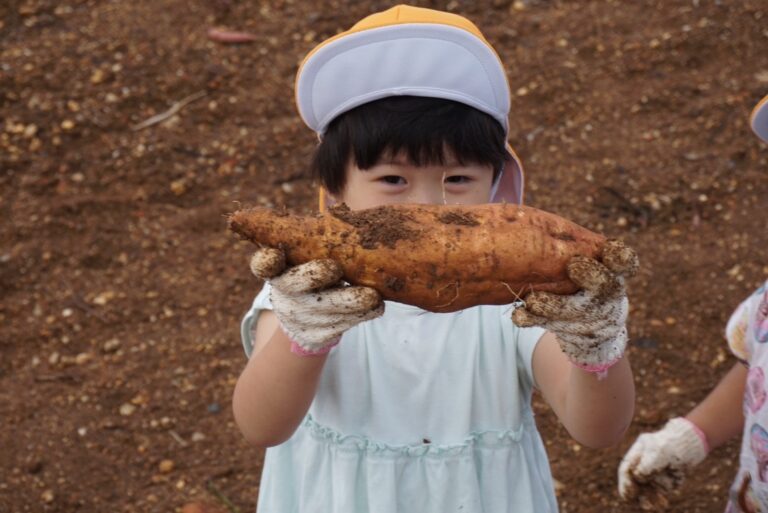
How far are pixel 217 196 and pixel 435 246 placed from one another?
2.45m

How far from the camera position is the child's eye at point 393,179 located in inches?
66.8

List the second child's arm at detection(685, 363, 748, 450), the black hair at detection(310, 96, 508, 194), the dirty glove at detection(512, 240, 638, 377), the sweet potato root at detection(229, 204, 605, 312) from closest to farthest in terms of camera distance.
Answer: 1. the dirty glove at detection(512, 240, 638, 377)
2. the sweet potato root at detection(229, 204, 605, 312)
3. the black hair at detection(310, 96, 508, 194)
4. the second child's arm at detection(685, 363, 748, 450)

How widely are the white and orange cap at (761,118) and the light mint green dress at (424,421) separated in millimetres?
671

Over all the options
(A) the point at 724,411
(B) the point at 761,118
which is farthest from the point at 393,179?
(A) the point at 724,411

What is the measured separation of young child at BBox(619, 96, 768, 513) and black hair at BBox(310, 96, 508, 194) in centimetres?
61

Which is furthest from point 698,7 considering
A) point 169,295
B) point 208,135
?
point 169,295

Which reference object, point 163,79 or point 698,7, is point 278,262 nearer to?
point 163,79

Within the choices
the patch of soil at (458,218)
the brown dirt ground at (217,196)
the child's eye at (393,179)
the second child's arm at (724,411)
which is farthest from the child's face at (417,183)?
the brown dirt ground at (217,196)

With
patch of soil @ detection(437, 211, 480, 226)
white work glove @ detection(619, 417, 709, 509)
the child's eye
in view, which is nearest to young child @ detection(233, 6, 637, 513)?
the child's eye

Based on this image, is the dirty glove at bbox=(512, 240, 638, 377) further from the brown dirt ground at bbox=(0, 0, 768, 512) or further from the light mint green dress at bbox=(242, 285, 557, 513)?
the brown dirt ground at bbox=(0, 0, 768, 512)

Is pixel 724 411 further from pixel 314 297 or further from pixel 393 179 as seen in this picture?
pixel 314 297

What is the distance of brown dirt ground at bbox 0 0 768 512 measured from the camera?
299 centimetres

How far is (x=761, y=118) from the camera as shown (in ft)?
6.27

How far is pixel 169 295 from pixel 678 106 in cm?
234
